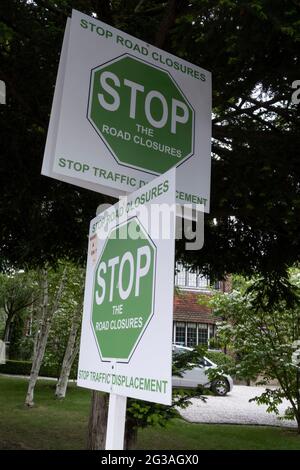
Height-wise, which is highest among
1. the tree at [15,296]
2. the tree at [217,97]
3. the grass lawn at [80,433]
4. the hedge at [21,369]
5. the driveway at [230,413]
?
the tree at [15,296]

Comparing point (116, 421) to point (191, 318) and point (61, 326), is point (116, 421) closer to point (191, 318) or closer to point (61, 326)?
point (61, 326)

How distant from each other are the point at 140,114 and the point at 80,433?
10.2 metres

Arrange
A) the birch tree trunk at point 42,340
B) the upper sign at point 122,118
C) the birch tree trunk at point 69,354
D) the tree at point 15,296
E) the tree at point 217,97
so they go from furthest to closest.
→ the tree at point 15,296 < the birch tree trunk at point 69,354 < the birch tree trunk at point 42,340 < the tree at point 217,97 < the upper sign at point 122,118

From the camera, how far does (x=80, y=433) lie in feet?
37.6

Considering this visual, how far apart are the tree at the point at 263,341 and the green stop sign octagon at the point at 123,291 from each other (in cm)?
986

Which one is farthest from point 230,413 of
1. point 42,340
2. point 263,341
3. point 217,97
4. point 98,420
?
point 217,97

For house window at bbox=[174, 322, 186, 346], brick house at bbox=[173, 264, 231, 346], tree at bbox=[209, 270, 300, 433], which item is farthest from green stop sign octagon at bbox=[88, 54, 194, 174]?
house window at bbox=[174, 322, 186, 346]

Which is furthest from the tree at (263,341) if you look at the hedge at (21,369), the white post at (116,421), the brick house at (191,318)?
the brick house at (191,318)

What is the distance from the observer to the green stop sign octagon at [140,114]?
2.79 metres

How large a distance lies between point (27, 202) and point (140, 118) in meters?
3.65

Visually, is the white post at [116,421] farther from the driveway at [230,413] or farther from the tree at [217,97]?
the driveway at [230,413]

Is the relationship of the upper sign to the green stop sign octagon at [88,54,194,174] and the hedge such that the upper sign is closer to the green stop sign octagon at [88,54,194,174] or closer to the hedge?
the green stop sign octagon at [88,54,194,174]

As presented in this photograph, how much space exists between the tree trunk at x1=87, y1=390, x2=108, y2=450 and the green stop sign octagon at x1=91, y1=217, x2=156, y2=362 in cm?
295

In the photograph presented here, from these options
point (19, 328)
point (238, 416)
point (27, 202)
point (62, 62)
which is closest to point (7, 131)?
point (27, 202)
